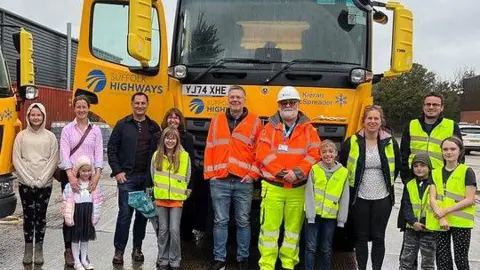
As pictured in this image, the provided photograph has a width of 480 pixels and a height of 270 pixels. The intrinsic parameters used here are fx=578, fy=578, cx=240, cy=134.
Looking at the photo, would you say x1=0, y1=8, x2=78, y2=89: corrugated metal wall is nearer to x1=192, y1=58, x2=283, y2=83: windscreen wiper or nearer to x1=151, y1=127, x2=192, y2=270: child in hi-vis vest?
x1=192, y1=58, x2=283, y2=83: windscreen wiper

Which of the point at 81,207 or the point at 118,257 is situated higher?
the point at 81,207

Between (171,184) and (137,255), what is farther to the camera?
(137,255)

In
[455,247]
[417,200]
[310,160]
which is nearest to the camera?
[455,247]

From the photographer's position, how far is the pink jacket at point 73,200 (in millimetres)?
5434

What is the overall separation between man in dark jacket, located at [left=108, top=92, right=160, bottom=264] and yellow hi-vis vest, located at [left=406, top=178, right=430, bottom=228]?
2456 mm

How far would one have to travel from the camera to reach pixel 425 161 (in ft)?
16.5

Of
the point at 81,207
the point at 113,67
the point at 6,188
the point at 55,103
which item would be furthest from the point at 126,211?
the point at 55,103

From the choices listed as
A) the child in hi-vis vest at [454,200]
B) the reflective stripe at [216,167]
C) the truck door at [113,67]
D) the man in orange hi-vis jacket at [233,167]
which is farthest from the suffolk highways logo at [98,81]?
the child in hi-vis vest at [454,200]

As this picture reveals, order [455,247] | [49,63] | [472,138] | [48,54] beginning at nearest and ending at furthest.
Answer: [455,247] < [48,54] < [49,63] < [472,138]

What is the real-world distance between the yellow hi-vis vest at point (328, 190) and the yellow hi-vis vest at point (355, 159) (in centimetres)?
8

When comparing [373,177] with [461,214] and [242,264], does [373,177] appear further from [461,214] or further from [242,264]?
[242,264]

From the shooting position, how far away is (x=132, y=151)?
18.8 feet

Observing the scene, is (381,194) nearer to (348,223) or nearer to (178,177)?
(348,223)

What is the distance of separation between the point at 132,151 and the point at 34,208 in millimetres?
1138
